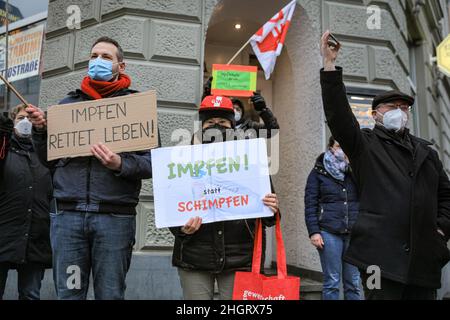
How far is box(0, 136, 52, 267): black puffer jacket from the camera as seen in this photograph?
9.53 ft

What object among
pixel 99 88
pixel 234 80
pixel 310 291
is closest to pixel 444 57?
pixel 234 80

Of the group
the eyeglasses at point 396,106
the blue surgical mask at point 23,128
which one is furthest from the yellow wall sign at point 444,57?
the blue surgical mask at point 23,128

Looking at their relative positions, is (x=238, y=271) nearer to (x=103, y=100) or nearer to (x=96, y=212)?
(x=96, y=212)

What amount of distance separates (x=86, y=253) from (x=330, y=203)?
2.56m

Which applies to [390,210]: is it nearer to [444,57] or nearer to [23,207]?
[23,207]

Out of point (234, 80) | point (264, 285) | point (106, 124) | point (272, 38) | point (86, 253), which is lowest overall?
point (264, 285)

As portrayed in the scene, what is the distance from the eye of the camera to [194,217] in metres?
2.26

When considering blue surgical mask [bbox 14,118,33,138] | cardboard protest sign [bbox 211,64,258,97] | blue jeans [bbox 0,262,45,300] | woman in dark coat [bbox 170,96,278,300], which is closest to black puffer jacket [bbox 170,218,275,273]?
woman in dark coat [bbox 170,96,278,300]

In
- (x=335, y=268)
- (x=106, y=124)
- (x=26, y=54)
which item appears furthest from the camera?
(x=26, y=54)

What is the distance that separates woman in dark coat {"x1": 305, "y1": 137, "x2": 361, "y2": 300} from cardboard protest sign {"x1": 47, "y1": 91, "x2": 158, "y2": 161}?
226cm

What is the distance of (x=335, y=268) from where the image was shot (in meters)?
3.92

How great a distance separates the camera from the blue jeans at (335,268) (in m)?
3.92

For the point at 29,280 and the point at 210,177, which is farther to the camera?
the point at 29,280

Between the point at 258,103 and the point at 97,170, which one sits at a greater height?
the point at 258,103
